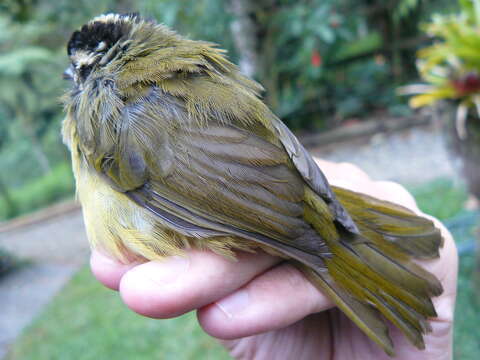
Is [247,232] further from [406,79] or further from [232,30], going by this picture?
[406,79]

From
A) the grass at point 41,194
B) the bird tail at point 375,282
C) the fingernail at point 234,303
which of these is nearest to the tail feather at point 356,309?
the bird tail at point 375,282

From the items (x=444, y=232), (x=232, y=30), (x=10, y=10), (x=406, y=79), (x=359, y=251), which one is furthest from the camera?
(x=406, y=79)

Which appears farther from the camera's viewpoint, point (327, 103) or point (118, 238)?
point (327, 103)

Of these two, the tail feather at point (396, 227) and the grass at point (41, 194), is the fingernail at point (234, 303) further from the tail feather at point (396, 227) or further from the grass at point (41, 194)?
the grass at point (41, 194)

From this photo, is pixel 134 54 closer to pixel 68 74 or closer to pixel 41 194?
pixel 68 74

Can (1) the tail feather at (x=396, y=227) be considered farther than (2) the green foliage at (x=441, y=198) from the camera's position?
No

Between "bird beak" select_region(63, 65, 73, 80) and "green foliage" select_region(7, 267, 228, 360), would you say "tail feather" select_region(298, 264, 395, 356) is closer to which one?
"bird beak" select_region(63, 65, 73, 80)

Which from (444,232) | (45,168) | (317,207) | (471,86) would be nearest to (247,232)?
(317,207)

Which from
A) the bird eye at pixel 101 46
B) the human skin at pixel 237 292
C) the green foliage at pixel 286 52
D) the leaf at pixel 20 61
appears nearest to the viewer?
the human skin at pixel 237 292
